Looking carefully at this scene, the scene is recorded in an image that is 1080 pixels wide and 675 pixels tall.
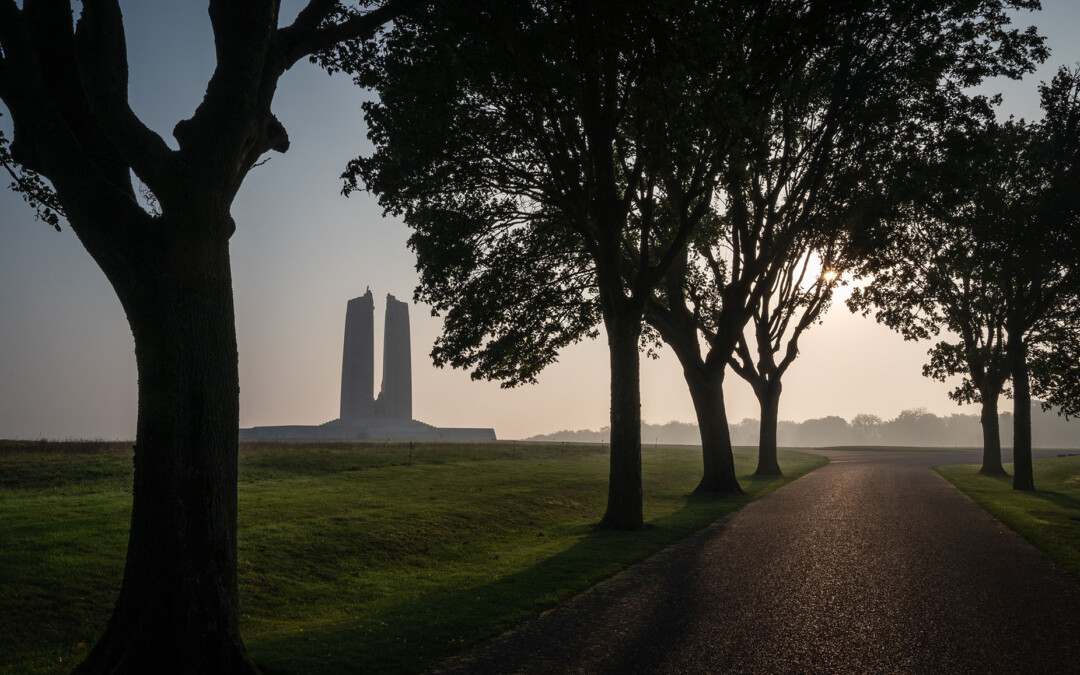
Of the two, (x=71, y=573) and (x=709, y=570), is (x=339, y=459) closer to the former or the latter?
(x=71, y=573)

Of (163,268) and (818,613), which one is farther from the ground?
(163,268)

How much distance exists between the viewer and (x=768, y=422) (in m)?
38.8

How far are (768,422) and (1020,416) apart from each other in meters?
12.2

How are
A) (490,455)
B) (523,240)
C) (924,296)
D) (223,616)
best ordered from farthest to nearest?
1. (490,455)
2. (924,296)
3. (523,240)
4. (223,616)

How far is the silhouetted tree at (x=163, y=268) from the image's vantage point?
7.06 metres

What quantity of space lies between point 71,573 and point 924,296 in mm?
39129

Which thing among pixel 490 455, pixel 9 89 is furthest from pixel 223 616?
pixel 490 455

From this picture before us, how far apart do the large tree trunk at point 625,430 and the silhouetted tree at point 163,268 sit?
472 inches

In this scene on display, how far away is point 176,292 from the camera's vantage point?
7359mm

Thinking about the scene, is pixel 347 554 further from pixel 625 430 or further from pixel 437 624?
pixel 625 430

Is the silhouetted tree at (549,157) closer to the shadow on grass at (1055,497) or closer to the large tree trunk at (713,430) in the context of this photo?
the large tree trunk at (713,430)

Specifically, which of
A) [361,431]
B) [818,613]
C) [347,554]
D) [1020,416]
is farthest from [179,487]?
[361,431]

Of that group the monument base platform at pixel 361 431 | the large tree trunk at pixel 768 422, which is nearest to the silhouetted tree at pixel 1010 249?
the large tree trunk at pixel 768 422

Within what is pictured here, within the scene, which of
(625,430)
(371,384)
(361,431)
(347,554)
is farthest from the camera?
(371,384)
